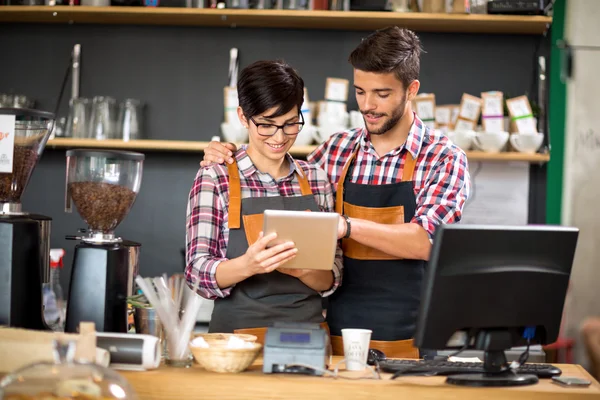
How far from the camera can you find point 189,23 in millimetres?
3844

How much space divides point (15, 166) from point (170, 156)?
1.97 metres

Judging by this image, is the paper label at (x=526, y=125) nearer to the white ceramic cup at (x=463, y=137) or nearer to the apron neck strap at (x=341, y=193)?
the white ceramic cup at (x=463, y=137)

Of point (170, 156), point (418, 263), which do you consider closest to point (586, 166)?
point (418, 263)

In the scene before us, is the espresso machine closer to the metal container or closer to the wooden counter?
the metal container

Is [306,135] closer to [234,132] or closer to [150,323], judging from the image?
[234,132]

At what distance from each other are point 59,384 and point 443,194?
4.48ft

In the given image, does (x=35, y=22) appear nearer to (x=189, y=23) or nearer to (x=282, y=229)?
(x=189, y=23)

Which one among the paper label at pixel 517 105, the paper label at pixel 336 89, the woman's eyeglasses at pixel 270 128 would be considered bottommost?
the woman's eyeglasses at pixel 270 128

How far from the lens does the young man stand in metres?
2.31

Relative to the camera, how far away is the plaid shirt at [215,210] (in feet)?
6.76

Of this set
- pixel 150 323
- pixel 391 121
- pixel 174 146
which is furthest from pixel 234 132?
pixel 150 323

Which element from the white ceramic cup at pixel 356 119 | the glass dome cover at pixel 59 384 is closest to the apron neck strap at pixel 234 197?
the glass dome cover at pixel 59 384

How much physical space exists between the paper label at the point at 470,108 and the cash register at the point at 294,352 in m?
2.15

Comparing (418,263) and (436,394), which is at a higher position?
(418,263)
